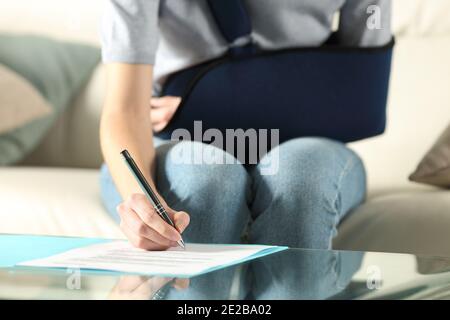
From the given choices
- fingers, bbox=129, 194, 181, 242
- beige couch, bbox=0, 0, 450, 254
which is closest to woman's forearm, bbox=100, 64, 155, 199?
fingers, bbox=129, 194, 181, 242

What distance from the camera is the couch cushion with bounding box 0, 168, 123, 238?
127cm

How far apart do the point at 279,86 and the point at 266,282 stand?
20.2 inches

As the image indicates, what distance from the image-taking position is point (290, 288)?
0.69 metres

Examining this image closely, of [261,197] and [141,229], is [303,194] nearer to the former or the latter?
[261,197]

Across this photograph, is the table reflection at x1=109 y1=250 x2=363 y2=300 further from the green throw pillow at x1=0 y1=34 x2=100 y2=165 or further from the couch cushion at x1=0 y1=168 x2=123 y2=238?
the green throw pillow at x1=0 y1=34 x2=100 y2=165

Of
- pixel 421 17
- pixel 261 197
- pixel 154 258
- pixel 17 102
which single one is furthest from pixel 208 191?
pixel 421 17

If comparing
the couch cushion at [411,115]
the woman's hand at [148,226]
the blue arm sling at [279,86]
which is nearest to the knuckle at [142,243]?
the woman's hand at [148,226]

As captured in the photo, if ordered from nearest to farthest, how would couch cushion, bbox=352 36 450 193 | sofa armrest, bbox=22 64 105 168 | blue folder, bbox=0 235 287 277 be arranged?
blue folder, bbox=0 235 287 277 < couch cushion, bbox=352 36 450 193 < sofa armrest, bbox=22 64 105 168

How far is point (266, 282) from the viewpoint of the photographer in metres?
0.71

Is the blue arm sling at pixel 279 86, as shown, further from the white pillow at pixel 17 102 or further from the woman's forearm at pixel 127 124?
the white pillow at pixel 17 102

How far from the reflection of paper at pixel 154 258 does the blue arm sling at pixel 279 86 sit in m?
0.34

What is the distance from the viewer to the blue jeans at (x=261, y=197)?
0.99 metres

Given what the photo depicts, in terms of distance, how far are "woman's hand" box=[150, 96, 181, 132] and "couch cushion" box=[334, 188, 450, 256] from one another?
0.30 meters

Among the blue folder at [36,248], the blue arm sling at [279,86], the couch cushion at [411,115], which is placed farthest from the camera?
the couch cushion at [411,115]
